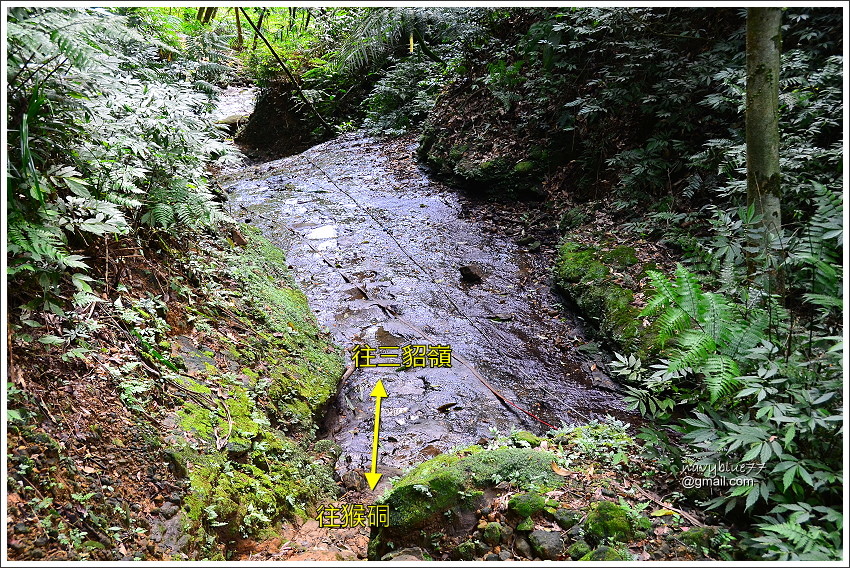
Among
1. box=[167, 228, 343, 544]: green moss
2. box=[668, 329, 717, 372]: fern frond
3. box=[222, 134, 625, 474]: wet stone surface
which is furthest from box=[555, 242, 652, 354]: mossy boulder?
box=[167, 228, 343, 544]: green moss

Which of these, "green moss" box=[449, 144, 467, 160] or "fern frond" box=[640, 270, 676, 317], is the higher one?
"green moss" box=[449, 144, 467, 160]

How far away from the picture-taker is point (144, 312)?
3.79 metres

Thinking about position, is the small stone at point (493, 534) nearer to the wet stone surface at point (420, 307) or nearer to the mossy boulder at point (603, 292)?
the wet stone surface at point (420, 307)

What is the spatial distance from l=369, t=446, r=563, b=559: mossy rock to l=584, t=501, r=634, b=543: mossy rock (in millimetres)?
322

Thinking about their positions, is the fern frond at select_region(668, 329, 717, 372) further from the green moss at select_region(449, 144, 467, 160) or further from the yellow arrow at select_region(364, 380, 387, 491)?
the green moss at select_region(449, 144, 467, 160)

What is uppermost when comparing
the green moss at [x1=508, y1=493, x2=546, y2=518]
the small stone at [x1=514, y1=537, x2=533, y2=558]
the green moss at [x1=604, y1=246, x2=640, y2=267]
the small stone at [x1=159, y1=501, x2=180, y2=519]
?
the green moss at [x1=604, y1=246, x2=640, y2=267]

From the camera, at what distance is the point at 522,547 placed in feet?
9.73

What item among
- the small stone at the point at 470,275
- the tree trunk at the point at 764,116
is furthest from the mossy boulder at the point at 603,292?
the tree trunk at the point at 764,116

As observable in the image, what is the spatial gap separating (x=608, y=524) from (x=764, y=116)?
3028 mm

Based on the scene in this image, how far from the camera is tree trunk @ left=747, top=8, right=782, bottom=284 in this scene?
11.6ft

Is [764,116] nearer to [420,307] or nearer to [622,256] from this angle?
[622,256]

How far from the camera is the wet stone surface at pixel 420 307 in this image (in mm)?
4758

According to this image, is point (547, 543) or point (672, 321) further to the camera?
point (672, 321)

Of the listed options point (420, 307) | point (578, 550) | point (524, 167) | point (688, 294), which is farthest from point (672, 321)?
point (524, 167)
